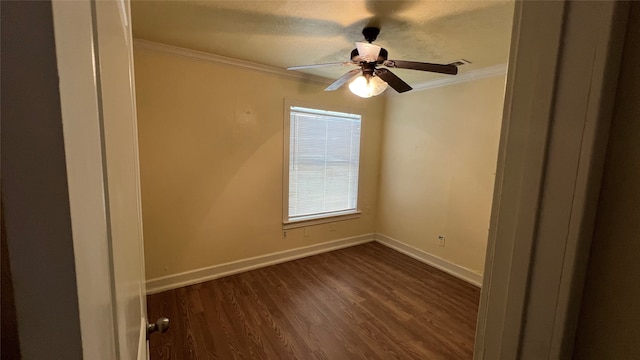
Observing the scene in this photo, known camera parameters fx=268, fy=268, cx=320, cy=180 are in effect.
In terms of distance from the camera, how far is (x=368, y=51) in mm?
1786

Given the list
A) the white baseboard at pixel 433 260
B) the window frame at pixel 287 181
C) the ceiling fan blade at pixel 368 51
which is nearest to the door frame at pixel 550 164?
the ceiling fan blade at pixel 368 51

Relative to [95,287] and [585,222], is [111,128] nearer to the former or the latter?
[95,287]

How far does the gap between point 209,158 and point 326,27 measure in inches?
66.3

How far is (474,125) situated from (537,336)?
2.92 metres

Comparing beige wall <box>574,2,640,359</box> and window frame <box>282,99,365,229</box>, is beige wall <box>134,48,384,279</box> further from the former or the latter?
A: beige wall <box>574,2,640,359</box>

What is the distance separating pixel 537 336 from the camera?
45cm

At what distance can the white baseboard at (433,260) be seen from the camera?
3.00m

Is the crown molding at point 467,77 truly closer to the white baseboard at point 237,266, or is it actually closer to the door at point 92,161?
the white baseboard at point 237,266

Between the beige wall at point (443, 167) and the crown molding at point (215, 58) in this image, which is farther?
the beige wall at point (443, 167)

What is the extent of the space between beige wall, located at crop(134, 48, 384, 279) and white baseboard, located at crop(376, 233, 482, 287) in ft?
4.71

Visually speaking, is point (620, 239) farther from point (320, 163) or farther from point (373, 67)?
point (320, 163)

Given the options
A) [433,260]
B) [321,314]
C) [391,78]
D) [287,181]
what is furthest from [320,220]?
[391,78]

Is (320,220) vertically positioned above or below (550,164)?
below

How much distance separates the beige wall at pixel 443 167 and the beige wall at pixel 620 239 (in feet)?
8.86
